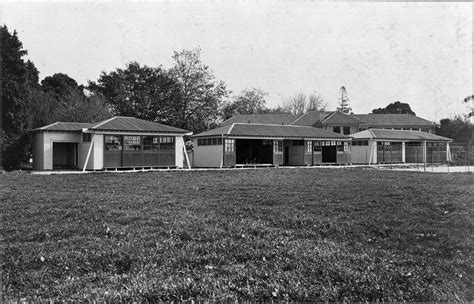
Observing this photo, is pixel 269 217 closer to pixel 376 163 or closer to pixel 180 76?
pixel 376 163

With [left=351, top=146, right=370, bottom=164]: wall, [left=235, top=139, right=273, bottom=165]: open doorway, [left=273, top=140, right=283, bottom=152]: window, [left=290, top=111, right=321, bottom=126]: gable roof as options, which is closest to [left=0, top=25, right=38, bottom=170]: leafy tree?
[left=235, top=139, right=273, bottom=165]: open doorway

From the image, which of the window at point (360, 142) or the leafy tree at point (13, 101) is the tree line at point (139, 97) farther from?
the window at point (360, 142)

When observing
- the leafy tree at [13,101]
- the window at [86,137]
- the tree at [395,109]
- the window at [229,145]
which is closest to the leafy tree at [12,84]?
the leafy tree at [13,101]

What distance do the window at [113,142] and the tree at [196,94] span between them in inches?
843

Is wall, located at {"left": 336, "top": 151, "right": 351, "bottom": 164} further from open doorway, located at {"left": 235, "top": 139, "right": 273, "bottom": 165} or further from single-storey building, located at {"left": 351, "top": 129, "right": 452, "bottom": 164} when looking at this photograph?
open doorway, located at {"left": 235, "top": 139, "right": 273, "bottom": 165}

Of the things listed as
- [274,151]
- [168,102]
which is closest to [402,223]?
[274,151]

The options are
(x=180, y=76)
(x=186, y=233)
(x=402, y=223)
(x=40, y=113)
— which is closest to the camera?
(x=186, y=233)

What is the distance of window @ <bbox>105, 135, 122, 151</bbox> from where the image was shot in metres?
28.0

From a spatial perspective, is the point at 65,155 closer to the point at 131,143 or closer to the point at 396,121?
the point at 131,143

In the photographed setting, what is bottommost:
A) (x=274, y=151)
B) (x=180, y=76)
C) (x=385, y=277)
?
(x=385, y=277)

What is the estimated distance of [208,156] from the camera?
35188 mm

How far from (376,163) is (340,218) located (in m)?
37.8

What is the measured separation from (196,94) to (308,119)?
1901 cm

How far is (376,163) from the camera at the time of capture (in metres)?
44.2
